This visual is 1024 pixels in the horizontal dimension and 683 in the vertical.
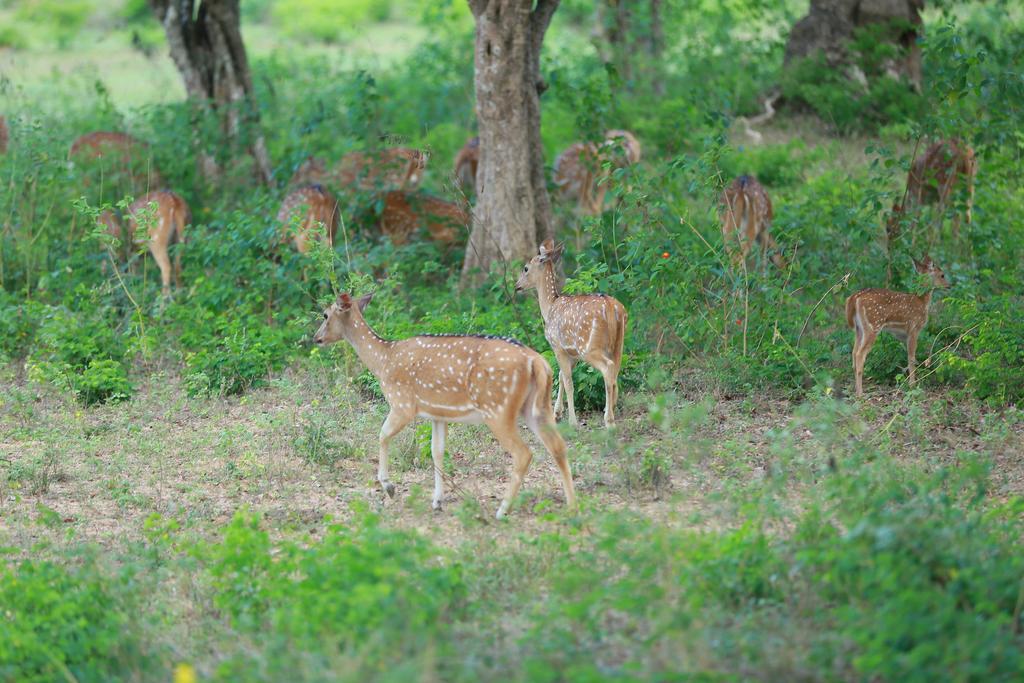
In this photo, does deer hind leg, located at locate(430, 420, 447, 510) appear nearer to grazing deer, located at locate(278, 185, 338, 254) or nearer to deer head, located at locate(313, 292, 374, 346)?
deer head, located at locate(313, 292, 374, 346)

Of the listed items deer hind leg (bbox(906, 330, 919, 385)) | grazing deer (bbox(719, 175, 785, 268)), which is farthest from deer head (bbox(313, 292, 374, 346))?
grazing deer (bbox(719, 175, 785, 268))

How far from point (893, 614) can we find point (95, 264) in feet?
31.7

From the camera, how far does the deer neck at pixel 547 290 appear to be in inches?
419

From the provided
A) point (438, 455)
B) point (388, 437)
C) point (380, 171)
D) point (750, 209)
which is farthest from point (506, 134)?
point (438, 455)

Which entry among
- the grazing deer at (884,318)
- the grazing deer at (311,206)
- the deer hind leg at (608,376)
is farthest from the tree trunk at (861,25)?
the deer hind leg at (608,376)

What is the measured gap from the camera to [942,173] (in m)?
14.1

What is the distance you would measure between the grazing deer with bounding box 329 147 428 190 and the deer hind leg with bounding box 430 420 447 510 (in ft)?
16.6

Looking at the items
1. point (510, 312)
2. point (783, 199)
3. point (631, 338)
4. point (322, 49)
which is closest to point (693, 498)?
point (631, 338)

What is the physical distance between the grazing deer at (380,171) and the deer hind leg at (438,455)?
5.07 meters

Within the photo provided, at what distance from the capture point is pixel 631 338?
11.0 metres

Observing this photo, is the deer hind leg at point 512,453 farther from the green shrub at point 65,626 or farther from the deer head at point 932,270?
the deer head at point 932,270

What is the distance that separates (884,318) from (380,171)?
6082mm

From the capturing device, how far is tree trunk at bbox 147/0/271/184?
15766 millimetres

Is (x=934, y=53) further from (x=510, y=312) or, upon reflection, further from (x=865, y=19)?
(x=865, y=19)
